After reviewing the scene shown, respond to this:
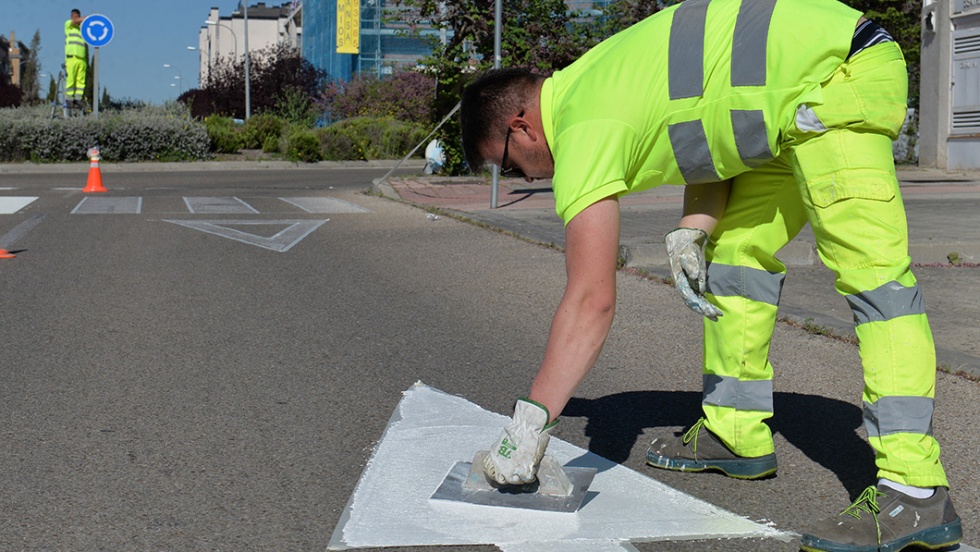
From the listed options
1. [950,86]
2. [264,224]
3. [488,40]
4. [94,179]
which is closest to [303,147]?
[94,179]

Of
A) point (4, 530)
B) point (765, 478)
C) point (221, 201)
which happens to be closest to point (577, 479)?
point (765, 478)

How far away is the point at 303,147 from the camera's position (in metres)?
28.1

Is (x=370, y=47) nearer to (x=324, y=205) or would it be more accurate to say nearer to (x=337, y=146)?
(x=337, y=146)

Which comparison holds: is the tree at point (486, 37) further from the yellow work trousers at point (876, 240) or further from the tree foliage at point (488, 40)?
the yellow work trousers at point (876, 240)

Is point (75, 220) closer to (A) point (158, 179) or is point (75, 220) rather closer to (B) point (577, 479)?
(A) point (158, 179)

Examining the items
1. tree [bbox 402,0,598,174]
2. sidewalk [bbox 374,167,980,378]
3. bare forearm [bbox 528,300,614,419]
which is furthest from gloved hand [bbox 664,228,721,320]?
tree [bbox 402,0,598,174]

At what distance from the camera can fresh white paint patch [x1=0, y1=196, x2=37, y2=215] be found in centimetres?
1438

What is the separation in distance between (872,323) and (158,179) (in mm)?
20220

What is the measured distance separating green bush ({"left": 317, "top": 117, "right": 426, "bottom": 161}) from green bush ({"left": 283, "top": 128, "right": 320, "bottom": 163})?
1.22ft

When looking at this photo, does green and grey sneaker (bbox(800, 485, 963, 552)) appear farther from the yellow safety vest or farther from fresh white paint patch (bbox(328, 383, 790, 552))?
the yellow safety vest

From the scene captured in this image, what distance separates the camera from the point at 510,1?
19.0 metres

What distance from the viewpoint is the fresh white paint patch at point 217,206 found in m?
14.4

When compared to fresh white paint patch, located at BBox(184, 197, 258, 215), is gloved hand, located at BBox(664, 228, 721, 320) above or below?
above

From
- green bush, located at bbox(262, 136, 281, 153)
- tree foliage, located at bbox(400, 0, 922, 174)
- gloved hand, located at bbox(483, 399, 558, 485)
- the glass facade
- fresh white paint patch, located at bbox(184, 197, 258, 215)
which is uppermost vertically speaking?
the glass facade
